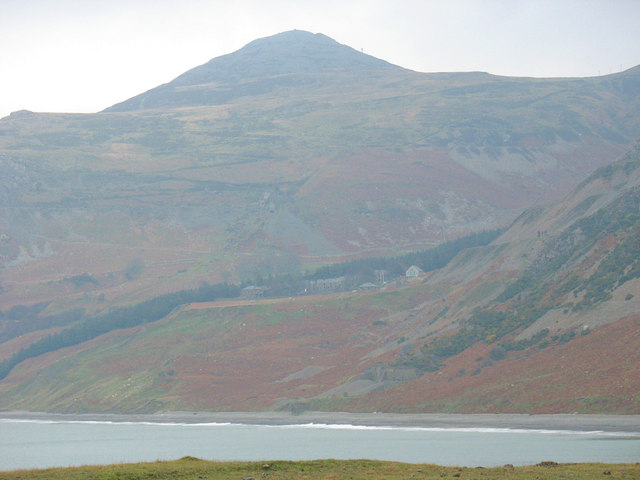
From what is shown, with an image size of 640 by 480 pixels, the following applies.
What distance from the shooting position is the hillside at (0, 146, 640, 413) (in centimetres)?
8431

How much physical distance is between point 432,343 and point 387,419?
17.8 m

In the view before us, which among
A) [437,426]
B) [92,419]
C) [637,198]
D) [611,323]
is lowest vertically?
[92,419]

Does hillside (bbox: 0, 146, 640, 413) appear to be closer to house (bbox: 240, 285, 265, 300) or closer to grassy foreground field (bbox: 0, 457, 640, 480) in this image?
house (bbox: 240, 285, 265, 300)

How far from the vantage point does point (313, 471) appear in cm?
3944

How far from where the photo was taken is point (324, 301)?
146m

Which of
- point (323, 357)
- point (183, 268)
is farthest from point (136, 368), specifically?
point (183, 268)

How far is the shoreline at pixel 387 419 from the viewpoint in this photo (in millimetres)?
70188

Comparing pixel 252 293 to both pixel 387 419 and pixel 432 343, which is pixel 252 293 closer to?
pixel 432 343

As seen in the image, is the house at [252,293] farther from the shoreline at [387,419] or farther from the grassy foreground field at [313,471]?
the grassy foreground field at [313,471]

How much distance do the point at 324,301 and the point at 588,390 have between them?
73.6 metres

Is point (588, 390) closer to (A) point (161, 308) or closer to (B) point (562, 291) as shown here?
(B) point (562, 291)

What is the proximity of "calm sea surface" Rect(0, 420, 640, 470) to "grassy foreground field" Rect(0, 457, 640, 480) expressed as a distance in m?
10.5

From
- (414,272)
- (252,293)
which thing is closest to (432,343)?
(414,272)

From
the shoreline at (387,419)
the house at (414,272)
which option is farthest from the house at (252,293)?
the shoreline at (387,419)
